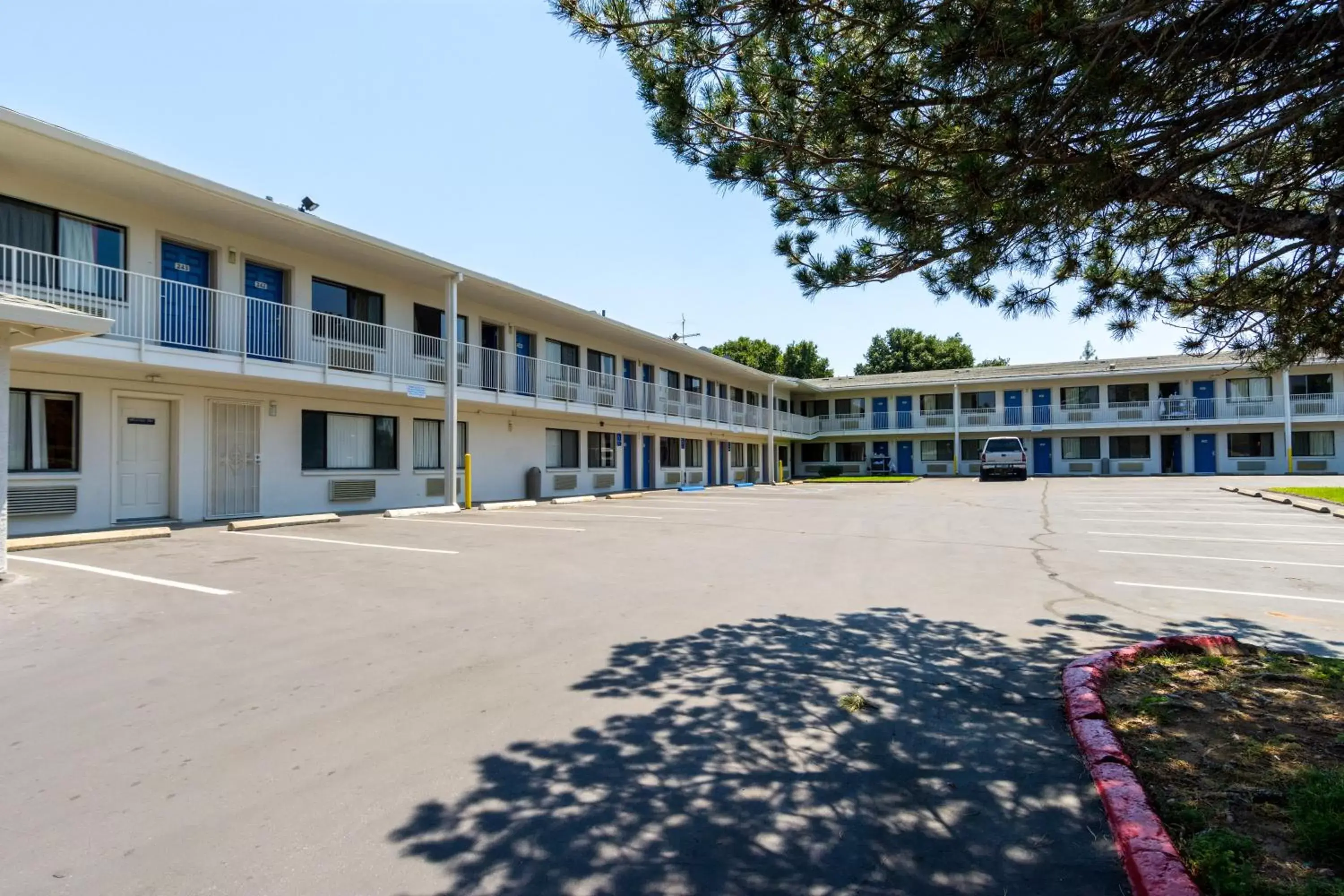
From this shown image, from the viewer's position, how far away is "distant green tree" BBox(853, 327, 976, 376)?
64500 mm

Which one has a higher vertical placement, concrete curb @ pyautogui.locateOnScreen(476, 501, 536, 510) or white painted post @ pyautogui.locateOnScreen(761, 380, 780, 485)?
white painted post @ pyautogui.locateOnScreen(761, 380, 780, 485)

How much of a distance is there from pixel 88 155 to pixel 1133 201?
1344cm

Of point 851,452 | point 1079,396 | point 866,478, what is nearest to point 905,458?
point 851,452

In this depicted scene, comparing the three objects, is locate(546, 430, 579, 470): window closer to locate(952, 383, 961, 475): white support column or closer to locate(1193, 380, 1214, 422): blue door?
locate(952, 383, 961, 475): white support column

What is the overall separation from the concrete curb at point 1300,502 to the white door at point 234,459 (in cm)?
2250

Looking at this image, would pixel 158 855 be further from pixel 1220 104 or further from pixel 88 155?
pixel 88 155

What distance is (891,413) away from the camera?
43.2 metres

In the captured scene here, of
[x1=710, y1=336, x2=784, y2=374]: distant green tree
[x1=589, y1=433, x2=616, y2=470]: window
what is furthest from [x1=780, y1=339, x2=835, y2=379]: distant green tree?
[x1=589, y1=433, x2=616, y2=470]: window

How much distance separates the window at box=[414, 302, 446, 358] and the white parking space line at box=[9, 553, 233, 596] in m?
9.71

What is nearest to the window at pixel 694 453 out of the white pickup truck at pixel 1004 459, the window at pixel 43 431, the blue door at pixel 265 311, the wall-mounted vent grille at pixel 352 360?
the white pickup truck at pixel 1004 459

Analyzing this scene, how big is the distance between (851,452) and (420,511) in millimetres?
35266

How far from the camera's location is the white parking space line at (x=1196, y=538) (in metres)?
11.1

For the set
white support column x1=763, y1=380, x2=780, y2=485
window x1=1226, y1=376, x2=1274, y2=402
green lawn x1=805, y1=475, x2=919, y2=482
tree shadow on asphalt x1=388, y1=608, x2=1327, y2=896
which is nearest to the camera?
tree shadow on asphalt x1=388, y1=608, x2=1327, y2=896

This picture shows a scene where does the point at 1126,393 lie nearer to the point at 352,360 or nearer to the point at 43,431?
the point at 352,360
